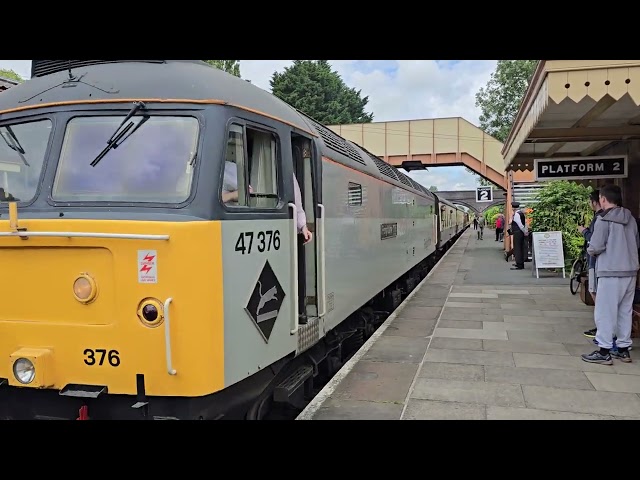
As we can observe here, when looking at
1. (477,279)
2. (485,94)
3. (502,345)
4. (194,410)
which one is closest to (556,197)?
(477,279)

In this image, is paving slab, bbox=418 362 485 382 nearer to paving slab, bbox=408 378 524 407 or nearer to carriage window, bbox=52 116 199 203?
paving slab, bbox=408 378 524 407

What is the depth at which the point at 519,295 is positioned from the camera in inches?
440

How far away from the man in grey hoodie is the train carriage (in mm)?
3835

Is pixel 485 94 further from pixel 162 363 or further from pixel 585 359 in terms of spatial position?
pixel 162 363

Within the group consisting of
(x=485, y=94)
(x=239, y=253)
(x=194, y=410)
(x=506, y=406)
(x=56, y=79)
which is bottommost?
(x=506, y=406)

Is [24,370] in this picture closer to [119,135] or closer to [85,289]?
[85,289]

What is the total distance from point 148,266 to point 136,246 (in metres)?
0.14

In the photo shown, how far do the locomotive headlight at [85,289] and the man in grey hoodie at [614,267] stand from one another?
5192 millimetres

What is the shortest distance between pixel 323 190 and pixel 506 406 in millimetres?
2645

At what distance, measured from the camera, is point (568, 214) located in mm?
14305

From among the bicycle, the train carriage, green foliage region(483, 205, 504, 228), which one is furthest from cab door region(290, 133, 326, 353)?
green foliage region(483, 205, 504, 228)

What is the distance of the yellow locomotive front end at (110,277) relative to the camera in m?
3.35

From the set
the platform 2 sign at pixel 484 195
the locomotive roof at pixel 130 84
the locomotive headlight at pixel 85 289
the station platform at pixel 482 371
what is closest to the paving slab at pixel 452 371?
the station platform at pixel 482 371

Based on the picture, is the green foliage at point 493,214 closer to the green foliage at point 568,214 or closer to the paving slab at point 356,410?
the green foliage at point 568,214
